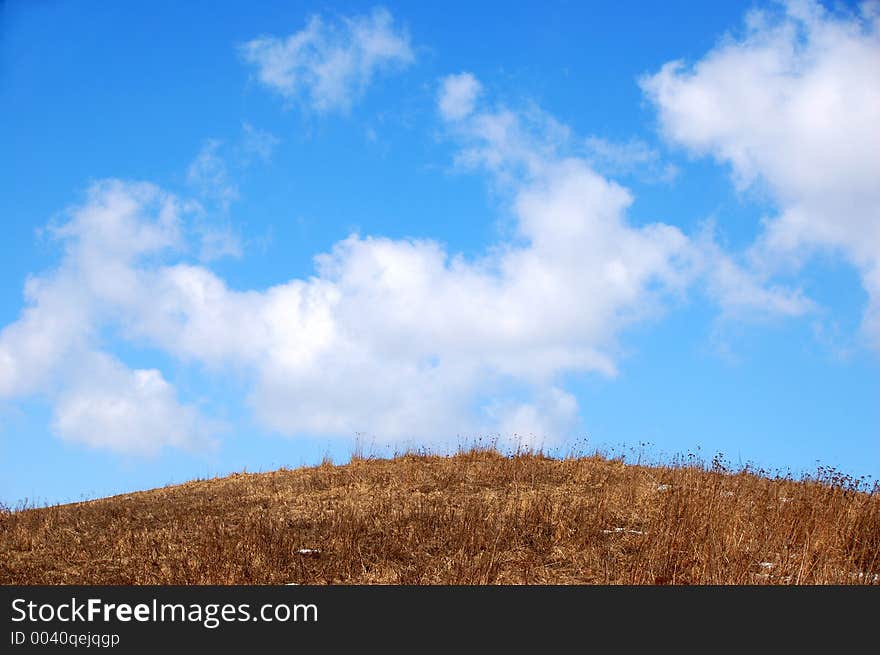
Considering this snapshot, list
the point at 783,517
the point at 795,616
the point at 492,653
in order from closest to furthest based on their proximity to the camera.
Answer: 1. the point at 492,653
2. the point at 795,616
3. the point at 783,517

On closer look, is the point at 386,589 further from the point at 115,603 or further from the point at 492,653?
the point at 115,603

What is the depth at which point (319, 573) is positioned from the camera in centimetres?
1209

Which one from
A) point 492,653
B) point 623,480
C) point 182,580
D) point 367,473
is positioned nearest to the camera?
point 492,653

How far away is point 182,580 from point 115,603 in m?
3.10

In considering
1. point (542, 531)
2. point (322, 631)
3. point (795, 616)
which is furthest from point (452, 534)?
point (795, 616)

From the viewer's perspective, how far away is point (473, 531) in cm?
1334

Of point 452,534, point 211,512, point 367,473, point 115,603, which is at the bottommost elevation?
point 115,603

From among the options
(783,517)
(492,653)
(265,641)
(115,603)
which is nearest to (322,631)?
(265,641)

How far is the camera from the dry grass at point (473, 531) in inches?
470

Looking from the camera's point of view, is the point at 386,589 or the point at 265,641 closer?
the point at 265,641

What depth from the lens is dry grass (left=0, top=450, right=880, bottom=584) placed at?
11.9 m

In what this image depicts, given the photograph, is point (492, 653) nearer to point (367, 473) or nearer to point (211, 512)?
point (211, 512)

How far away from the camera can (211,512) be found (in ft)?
52.5

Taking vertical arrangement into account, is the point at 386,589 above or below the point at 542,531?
below
